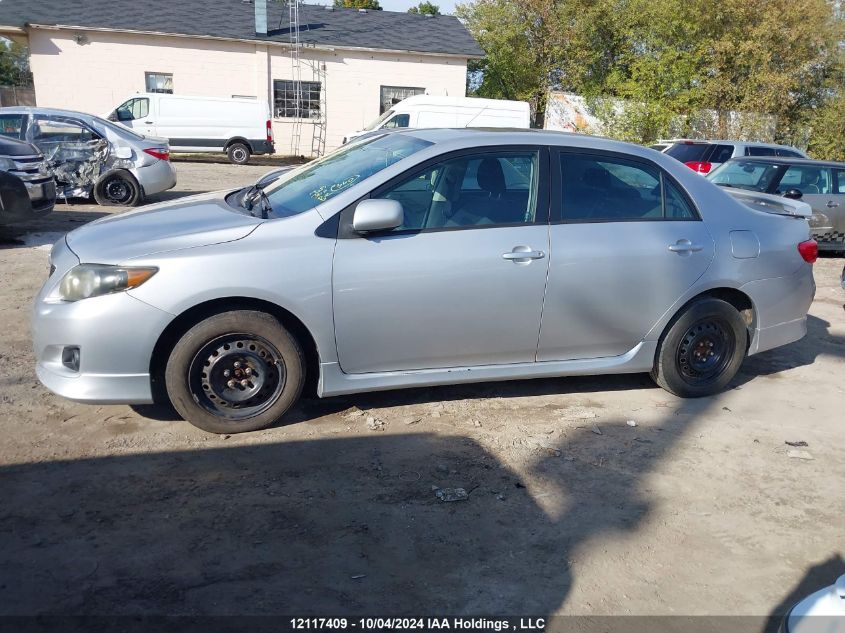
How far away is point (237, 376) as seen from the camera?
429 cm

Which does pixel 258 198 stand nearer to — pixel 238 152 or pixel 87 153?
pixel 87 153

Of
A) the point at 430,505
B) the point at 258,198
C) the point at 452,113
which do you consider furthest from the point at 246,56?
the point at 430,505

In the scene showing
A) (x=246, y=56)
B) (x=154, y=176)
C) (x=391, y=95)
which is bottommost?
(x=154, y=176)

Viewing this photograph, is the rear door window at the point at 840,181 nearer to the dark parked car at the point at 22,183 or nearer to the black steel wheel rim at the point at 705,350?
the black steel wheel rim at the point at 705,350

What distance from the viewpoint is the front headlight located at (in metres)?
4.00

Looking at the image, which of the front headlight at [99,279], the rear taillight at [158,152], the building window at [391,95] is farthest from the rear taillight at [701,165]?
the building window at [391,95]

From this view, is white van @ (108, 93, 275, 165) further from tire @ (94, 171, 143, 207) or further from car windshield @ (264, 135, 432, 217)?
car windshield @ (264, 135, 432, 217)

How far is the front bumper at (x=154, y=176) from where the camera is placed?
12.7 m

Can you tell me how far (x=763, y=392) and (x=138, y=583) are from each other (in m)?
4.48

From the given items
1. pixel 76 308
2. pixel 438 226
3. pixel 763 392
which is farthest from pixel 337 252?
pixel 763 392

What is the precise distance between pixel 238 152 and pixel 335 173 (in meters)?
19.9

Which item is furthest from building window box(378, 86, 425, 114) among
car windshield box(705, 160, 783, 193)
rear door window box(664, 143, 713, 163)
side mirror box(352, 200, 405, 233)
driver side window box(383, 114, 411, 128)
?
side mirror box(352, 200, 405, 233)

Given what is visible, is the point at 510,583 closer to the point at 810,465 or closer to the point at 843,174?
the point at 810,465

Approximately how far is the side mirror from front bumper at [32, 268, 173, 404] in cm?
115
